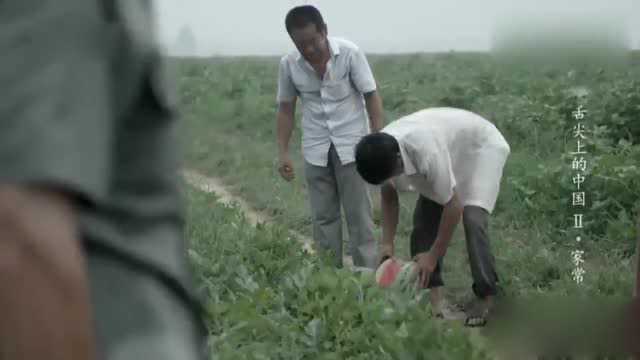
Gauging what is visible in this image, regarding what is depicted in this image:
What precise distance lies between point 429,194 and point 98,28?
447 centimetres

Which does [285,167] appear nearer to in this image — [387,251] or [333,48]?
[333,48]

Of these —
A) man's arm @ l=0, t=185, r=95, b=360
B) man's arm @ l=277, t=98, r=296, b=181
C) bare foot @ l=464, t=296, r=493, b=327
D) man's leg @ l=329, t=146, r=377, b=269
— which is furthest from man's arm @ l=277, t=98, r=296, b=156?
man's arm @ l=0, t=185, r=95, b=360

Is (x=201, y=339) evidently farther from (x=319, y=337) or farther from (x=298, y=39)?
(x=298, y=39)

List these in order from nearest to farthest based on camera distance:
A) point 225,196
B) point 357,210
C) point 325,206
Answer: point 357,210, point 325,206, point 225,196

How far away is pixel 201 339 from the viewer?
123cm

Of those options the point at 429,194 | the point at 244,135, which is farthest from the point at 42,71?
the point at 244,135

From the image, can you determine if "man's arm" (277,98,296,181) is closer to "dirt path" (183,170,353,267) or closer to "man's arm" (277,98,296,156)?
"man's arm" (277,98,296,156)

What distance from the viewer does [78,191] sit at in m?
0.99

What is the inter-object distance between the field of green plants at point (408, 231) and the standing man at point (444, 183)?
0.34m

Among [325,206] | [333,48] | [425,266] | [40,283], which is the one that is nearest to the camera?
[40,283]

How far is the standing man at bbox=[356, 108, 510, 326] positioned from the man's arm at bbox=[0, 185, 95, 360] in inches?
160

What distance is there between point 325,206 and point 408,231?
67.5 inches

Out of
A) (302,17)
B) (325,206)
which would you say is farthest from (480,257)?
(302,17)

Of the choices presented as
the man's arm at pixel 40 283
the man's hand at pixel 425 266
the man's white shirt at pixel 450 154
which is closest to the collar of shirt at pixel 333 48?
the man's white shirt at pixel 450 154
